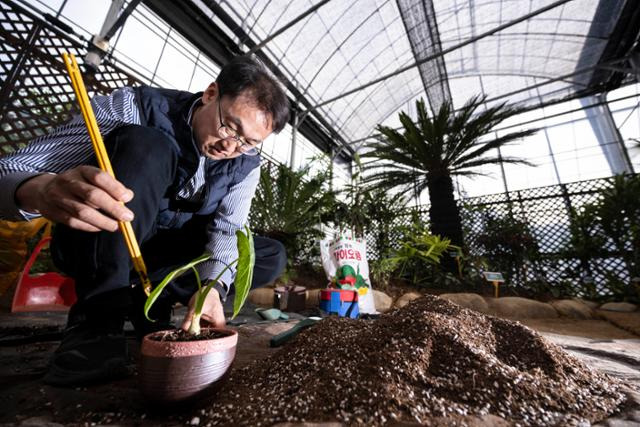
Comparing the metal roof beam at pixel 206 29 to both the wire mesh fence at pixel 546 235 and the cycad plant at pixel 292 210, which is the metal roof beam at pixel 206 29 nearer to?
the cycad plant at pixel 292 210

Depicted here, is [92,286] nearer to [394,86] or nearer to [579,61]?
[394,86]

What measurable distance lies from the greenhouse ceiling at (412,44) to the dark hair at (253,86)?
465 cm

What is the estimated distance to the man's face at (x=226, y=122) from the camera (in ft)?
→ 3.11

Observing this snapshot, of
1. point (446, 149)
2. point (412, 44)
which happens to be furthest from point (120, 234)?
point (412, 44)

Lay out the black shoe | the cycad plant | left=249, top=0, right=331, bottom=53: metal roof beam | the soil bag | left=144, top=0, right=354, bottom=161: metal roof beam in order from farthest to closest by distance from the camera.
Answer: left=249, top=0, right=331, bottom=53: metal roof beam, left=144, top=0, right=354, bottom=161: metal roof beam, the cycad plant, the soil bag, the black shoe

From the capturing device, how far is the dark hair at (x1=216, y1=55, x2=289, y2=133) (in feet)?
3.18

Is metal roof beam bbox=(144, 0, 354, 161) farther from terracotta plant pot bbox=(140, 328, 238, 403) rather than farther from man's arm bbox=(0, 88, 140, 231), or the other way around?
terracotta plant pot bbox=(140, 328, 238, 403)

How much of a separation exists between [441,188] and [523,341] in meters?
3.50

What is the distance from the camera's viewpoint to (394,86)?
820 cm

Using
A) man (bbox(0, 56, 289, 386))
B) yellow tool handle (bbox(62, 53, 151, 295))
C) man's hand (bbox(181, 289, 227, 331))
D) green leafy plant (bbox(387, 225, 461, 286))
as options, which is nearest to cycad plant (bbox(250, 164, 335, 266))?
green leafy plant (bbox(387, 225, 461, 286))

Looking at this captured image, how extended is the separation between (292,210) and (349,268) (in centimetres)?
200

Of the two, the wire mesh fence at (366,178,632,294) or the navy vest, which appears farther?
the wire mesh fence at (366,178,632,294)

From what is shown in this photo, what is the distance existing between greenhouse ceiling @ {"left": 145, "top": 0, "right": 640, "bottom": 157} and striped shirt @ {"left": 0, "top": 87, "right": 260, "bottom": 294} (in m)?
4.80

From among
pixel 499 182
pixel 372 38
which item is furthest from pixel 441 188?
pixel 499 182
